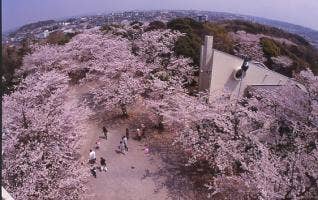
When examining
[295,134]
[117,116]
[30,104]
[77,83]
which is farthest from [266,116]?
[77,83]

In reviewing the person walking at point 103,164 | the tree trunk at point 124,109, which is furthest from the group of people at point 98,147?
the tree trunk at point 124,109

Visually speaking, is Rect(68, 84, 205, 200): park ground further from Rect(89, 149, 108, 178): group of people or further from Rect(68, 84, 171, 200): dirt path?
Rect(89, 149, 108, 178): group of people

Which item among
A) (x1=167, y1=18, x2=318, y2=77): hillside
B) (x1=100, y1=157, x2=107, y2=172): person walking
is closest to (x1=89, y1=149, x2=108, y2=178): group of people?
(x1=100, y1=157, x2=107, y2=172): person walking

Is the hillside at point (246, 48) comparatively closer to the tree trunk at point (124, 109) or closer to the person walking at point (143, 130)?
the tree trunk at point (124, 109)

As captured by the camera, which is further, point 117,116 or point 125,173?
point 117,116

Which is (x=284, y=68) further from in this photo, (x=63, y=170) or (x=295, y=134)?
(x=63, y=170)
